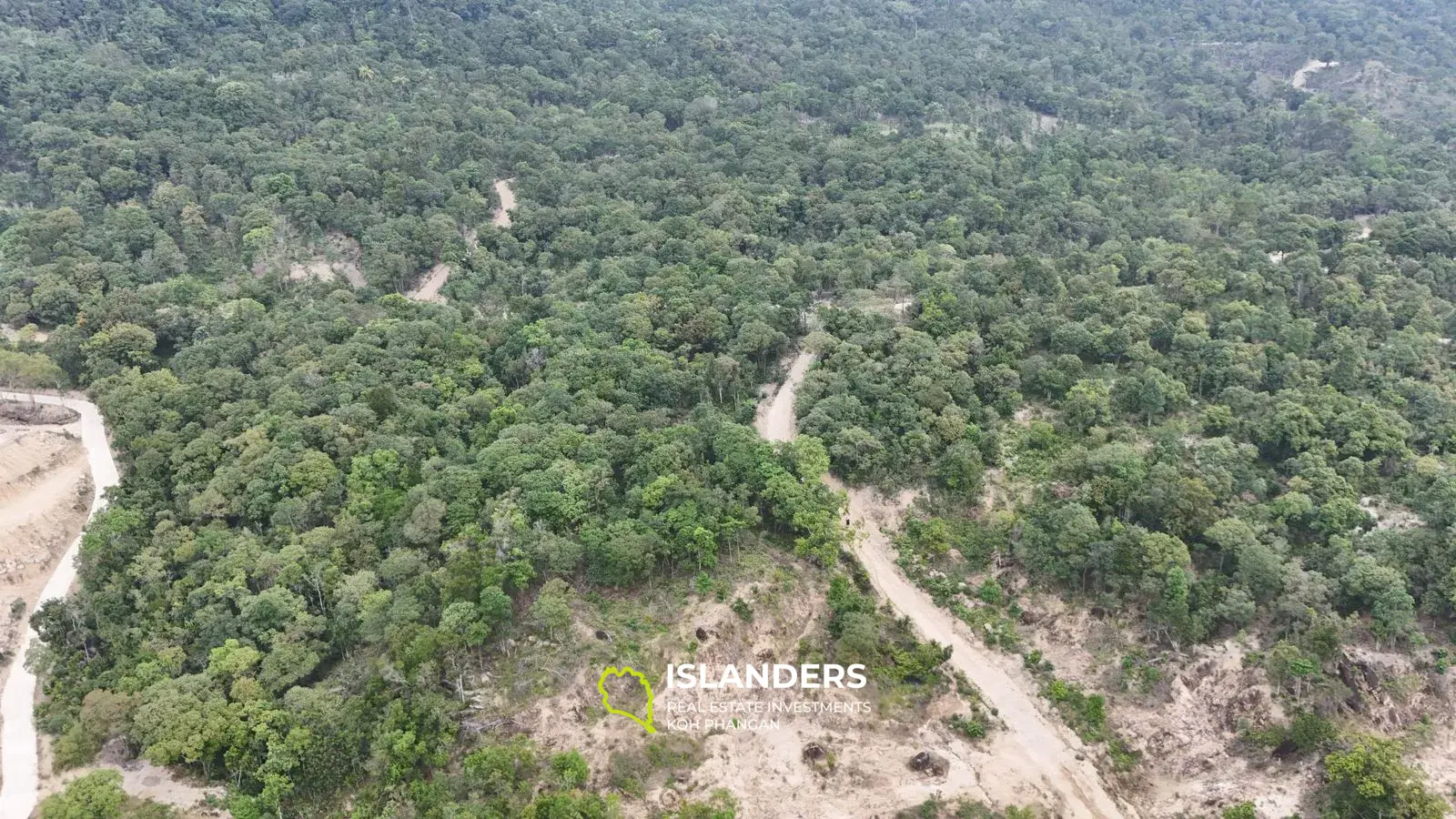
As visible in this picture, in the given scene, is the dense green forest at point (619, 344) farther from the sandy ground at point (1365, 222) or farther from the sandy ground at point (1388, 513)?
the sandy ground at point (1365, 222)

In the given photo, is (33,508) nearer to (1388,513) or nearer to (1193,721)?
(1193,721)

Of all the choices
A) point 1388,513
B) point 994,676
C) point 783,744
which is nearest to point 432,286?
point 783,744

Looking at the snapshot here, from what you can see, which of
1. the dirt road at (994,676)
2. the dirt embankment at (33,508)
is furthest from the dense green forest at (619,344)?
the dirt embankment at (33,508)

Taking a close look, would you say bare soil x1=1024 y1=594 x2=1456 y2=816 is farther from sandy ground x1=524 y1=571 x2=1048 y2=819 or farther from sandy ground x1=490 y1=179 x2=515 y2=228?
sandy ground x1=490 y1=179 x2=515 y2=228

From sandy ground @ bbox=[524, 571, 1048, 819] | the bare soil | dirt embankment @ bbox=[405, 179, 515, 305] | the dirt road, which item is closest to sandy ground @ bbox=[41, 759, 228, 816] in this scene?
sandy ground @ bbox=[524, 571, 1048, 819]

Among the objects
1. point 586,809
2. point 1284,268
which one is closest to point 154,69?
point 586,809

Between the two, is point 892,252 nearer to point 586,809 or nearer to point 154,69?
point 586,809
